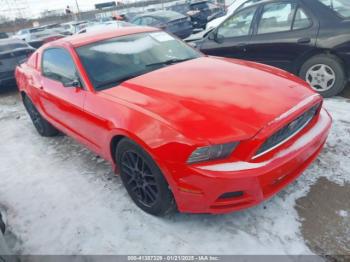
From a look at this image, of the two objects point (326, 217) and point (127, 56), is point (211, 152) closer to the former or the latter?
point (326, 217)

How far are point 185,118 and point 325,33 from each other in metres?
3.21

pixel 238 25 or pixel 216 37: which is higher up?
pixel 238 25

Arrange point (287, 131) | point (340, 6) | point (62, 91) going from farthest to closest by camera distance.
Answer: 1. point (340, 6)
2. point (62, 91)
3. point (287, 131)

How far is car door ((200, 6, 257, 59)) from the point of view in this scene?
517 cm

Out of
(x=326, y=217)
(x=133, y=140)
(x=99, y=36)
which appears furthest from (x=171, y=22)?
(x=326, y=217)

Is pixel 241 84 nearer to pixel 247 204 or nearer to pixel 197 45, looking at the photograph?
pixel 247 204

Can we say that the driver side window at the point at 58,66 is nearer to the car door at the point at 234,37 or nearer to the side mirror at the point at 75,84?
the side mirror at the point at 75,84

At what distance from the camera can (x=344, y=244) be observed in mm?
2297

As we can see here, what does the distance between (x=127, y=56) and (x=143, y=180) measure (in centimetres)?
142

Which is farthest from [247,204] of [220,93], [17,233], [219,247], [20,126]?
[20,126]

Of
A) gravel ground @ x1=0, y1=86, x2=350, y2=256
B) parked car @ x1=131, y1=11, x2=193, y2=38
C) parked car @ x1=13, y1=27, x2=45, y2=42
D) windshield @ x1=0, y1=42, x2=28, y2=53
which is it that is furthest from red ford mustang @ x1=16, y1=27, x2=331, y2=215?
parked car @ x1=13, y1=27, x2=45, y2=42

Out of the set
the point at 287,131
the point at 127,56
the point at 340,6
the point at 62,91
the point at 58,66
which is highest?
the point at 340,6

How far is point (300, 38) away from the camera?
461 cm

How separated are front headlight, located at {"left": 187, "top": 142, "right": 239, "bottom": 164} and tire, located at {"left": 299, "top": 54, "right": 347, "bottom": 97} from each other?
308 centimetres
